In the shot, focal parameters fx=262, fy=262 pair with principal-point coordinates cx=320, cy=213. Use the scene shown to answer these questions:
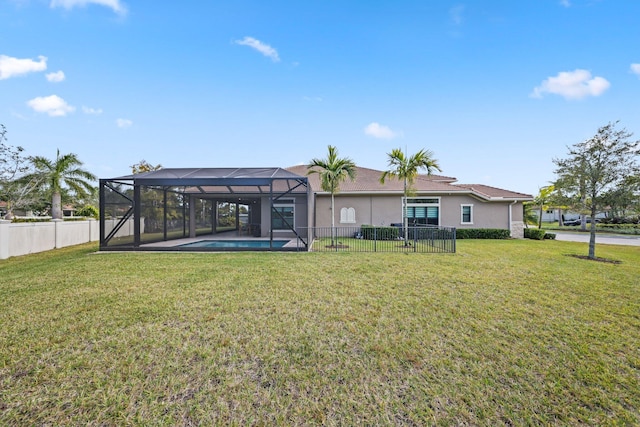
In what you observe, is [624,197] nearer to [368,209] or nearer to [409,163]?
[409,163]

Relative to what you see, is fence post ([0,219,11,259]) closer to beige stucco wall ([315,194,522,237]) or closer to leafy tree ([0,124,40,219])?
leafy tree ([0,124,40,219])

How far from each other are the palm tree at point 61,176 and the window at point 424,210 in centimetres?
2380

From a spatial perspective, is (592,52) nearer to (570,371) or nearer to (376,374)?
(570,371)

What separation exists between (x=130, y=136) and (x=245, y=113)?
8.40m

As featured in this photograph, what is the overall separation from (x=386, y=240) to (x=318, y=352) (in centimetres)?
1197

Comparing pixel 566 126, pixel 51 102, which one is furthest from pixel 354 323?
pixel 51 102

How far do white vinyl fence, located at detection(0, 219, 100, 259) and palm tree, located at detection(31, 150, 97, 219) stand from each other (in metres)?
6.27

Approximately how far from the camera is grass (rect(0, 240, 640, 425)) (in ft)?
7.57

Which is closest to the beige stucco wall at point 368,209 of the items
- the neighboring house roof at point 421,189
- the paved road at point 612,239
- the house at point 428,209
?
Answer: the house at point 428,209

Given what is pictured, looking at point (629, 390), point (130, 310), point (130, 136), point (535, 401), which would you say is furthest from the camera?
point (130, 136)

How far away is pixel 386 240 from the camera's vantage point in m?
14.6

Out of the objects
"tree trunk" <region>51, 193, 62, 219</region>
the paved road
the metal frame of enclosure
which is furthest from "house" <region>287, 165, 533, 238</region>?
"tree trunk" <region>51, 193, 62, 219</region>

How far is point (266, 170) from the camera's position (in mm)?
12273

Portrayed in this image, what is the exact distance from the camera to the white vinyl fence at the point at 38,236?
10.3 meters
